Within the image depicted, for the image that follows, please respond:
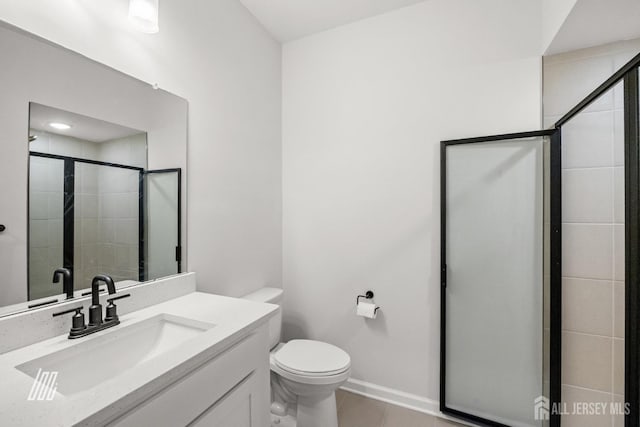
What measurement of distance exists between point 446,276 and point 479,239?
11.7 inches

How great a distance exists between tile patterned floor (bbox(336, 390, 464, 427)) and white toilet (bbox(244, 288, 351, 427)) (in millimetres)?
239

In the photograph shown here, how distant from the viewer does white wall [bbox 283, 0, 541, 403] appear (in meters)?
1.70

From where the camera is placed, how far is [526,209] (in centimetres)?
160

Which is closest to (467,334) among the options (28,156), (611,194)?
(611,194)

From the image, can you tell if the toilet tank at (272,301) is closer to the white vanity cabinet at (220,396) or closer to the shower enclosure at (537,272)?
the white vanity cabinet at (220,396)

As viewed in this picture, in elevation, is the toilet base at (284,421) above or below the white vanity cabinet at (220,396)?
below

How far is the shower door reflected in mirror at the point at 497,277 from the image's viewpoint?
1.58 meters

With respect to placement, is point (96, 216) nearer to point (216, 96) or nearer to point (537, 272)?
point (216, 96)

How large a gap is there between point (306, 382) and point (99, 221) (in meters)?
1.22

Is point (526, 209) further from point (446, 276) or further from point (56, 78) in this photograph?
point (56, 78)

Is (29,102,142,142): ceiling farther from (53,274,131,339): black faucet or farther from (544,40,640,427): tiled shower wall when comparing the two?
(544,40,640,427): tiled shower wall

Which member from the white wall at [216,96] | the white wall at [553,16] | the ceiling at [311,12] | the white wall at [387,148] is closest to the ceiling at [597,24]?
the white wall at [553,16]

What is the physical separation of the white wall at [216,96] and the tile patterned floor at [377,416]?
3.23 feet

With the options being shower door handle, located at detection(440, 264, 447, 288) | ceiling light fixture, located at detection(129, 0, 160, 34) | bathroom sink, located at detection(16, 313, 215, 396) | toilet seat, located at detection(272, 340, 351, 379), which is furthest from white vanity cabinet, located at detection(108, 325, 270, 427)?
ceiling light fixture, located at detection(129, 0, 160, 34)
